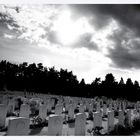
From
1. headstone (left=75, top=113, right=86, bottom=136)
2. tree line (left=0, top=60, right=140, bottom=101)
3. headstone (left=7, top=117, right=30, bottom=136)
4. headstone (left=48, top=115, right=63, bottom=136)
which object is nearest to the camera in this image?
headstone (left=7, top=117, right=30, bottom=136)

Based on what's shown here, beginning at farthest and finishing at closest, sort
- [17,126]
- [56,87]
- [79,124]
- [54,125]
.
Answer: [56,87] → [79,124] → [54,125] → [17,126]

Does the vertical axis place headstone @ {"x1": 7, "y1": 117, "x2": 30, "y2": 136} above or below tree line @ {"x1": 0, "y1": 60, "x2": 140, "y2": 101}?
below

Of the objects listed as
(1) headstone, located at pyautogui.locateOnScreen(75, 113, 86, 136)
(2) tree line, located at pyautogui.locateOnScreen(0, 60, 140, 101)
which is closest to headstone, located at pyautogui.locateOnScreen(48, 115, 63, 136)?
(1) headstone, located at pyautogui.locateOnScreen(75, 113, 86, 136)

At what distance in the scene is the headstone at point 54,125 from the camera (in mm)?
4641

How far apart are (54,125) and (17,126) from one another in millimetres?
1094

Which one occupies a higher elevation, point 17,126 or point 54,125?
point 17,126

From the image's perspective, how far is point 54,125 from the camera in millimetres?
4703

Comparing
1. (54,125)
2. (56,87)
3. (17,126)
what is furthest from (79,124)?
(56,87)

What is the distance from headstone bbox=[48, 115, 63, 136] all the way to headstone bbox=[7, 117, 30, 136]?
0.71m

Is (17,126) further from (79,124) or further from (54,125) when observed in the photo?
(79,124)

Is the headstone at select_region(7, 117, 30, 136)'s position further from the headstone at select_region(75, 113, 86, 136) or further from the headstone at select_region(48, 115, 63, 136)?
the headstone at select_region(75, 113, 86, 136)

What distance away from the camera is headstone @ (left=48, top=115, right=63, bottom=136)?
464 centimetres
